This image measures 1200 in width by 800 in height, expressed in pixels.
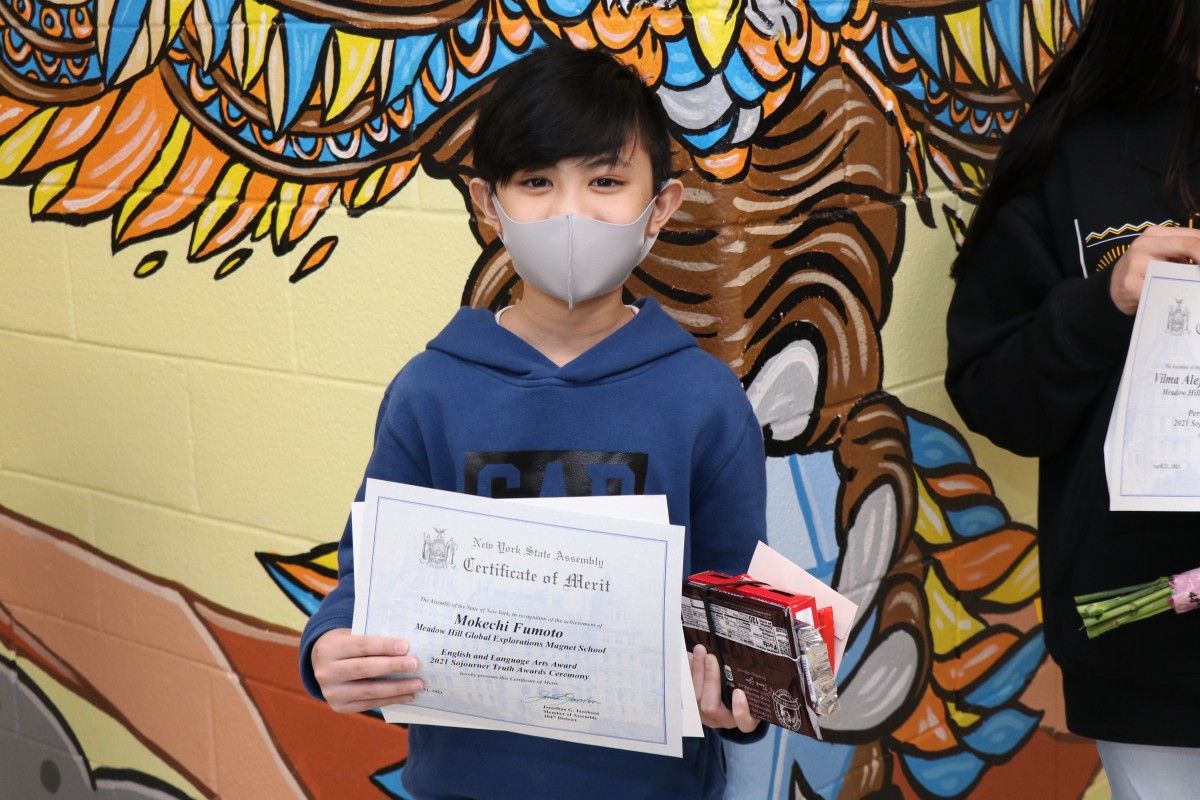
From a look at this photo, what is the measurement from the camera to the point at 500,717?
1.34 meters

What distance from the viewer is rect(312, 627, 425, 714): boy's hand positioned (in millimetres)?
1305

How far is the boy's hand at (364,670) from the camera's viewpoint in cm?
130

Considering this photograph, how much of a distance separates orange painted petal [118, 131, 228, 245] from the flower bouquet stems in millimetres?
1507

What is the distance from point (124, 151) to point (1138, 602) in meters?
1.82

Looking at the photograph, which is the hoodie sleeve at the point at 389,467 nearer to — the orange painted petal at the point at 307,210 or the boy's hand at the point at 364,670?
the boy's hand at the point at 364,670

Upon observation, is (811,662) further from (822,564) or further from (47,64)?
(47,64)

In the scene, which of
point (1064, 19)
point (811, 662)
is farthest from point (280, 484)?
point (1064, 19)

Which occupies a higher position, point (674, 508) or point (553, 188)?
point (553, 188)

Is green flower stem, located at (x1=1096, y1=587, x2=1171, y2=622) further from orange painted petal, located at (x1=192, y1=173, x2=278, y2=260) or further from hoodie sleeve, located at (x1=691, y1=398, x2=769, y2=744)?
orange painted petal, located at (x1=192, y1=173, x2=278, y2=260)

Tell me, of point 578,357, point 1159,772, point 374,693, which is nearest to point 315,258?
point 578,357

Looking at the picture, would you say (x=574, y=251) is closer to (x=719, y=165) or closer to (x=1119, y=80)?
(x=719, y=165)

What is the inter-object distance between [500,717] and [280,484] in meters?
1.01

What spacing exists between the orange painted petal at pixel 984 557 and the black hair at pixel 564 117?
36.9 inches
